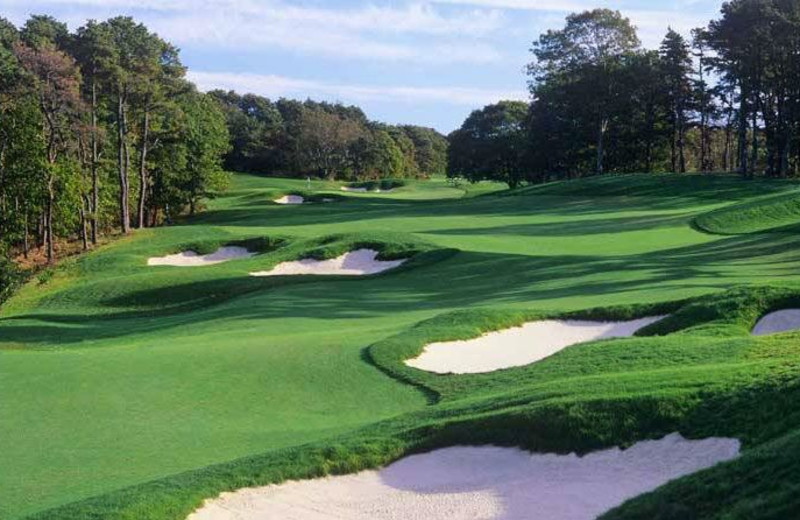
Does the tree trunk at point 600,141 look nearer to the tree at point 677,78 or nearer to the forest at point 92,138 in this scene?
the tree at point 677,78

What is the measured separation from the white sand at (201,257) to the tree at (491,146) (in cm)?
4822

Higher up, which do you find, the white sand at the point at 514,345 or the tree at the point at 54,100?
the tree at the point at 54,100

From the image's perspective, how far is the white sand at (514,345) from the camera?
16.8m

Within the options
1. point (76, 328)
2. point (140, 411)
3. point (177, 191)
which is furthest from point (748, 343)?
point (177, 191)

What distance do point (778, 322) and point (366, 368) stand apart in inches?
320

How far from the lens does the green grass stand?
9438 mm

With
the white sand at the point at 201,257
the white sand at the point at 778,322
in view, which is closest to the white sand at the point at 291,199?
the white sand at the point at 201,257

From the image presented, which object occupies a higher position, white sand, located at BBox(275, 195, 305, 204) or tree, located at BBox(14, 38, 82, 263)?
tree, located at BBox(14, 38, 82, 263)

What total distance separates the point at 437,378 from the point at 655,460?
7.15 meters

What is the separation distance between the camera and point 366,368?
52.0 ft

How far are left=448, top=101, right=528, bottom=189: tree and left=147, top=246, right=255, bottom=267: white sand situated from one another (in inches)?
1898

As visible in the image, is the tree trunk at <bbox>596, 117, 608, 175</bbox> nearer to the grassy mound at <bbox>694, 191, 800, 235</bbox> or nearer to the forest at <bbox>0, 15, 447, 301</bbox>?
the grassy mound at <bbox>694, 191, 800, 235</bbox>

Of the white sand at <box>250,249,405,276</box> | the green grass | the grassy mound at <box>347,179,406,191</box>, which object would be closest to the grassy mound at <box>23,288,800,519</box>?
the green grass

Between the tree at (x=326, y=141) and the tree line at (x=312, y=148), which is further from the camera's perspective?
the tree line at (x=312, y=148)
